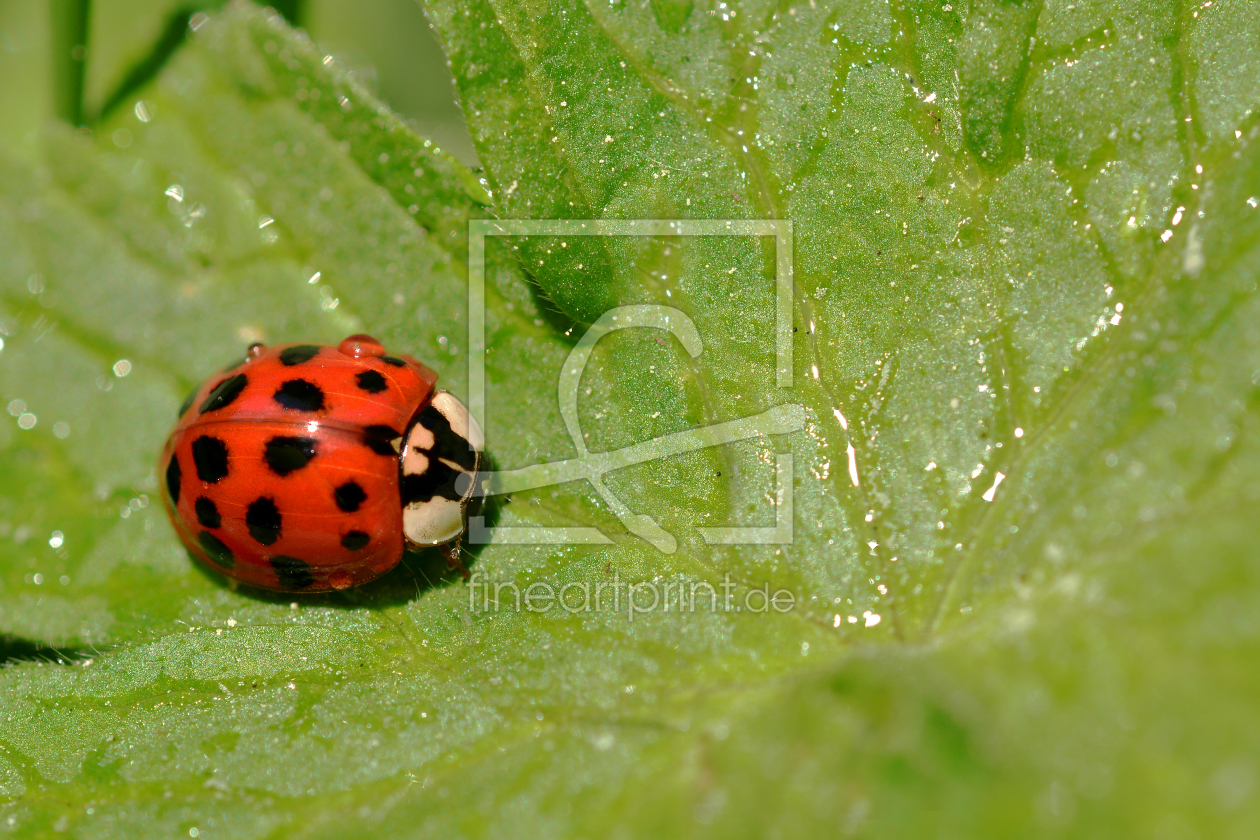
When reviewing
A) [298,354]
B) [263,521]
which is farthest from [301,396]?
[263,521]

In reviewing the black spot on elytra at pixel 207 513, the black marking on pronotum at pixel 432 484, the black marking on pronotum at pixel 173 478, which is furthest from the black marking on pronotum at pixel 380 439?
the black marking on pronotum at pixel 173 478

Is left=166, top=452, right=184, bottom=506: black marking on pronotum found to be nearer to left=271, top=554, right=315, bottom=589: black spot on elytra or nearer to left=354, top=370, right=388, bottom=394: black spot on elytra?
left=271, top=554, right=315, bottom=589: black spot on elytra

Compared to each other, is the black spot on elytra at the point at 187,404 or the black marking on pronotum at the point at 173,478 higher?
the black spot on elytra at the point at 187,404

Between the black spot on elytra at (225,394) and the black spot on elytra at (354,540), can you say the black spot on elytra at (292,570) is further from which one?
the black spot on elytra at (225,394)

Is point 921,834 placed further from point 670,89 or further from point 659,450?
point 670,89

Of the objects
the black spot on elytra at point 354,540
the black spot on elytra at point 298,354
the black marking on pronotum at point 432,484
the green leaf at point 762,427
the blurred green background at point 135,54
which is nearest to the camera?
the green leaf at point 762,427

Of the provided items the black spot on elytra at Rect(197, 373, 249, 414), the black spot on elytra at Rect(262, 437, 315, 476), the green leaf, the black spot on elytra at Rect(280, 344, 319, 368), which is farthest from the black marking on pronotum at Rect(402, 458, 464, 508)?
the black spot on elytra at Rect(197, 373, 249, 414)

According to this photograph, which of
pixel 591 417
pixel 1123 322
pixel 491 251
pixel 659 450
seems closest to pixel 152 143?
pixel 491 251
